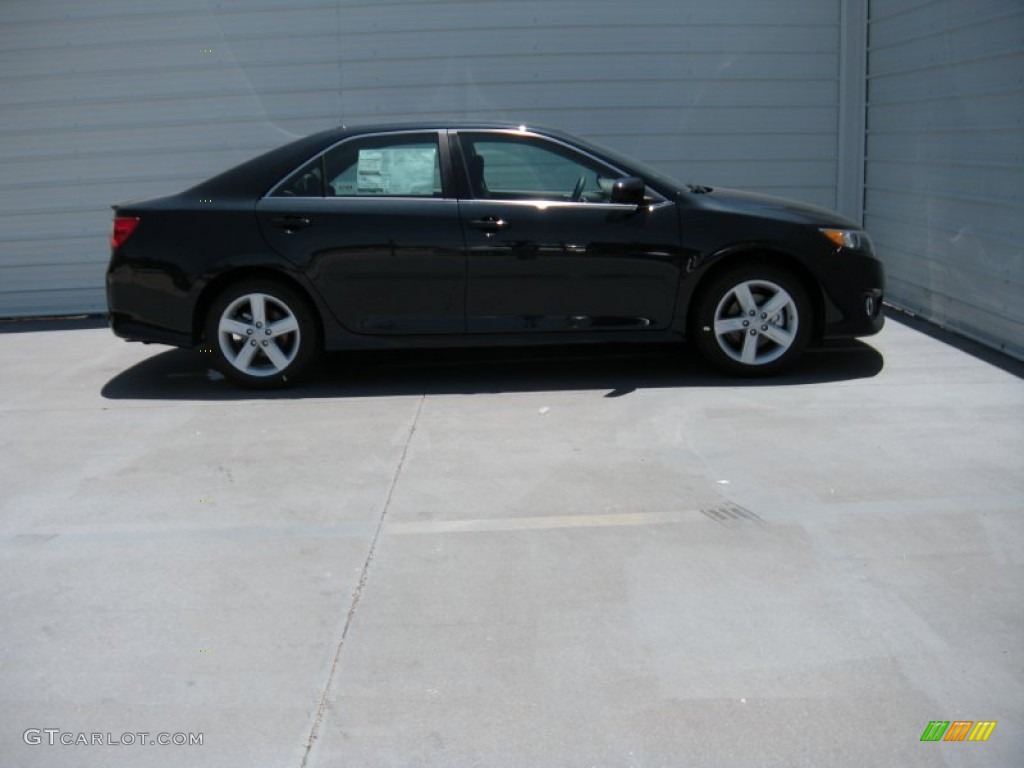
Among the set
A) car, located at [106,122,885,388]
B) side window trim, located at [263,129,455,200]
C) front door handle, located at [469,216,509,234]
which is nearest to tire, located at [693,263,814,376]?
car, located at [106,122,885,388]

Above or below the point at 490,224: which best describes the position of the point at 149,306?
below

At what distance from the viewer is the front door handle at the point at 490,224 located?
7277 millimetres

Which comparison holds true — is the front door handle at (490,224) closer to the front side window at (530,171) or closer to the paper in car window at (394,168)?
the front side window at (530,171)

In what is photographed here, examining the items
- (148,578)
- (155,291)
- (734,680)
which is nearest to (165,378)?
(155,291)

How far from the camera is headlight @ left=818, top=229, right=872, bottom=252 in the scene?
7.38 metres

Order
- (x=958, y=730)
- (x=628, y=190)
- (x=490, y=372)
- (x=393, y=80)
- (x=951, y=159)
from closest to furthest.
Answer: (x=958, y=730) → (x=628, y=190) → (x=490, y=372) → (x=951, y=159) → (x=393, y=80)

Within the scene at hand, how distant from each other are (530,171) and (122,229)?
251 cm

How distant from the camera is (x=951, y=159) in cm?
863

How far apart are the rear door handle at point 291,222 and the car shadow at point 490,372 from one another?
3.36ft

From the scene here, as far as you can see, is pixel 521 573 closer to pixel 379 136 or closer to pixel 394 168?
pixel 394 168

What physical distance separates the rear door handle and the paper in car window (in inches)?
14.7

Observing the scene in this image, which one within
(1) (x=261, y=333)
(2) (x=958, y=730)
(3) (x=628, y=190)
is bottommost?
(2) (x=958, y=730)

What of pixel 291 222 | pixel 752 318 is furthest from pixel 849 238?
pixel 291 222

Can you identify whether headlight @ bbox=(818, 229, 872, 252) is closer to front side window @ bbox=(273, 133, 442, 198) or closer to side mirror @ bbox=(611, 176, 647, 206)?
side mirror @ bbox=(611, 176, 647, 206)
